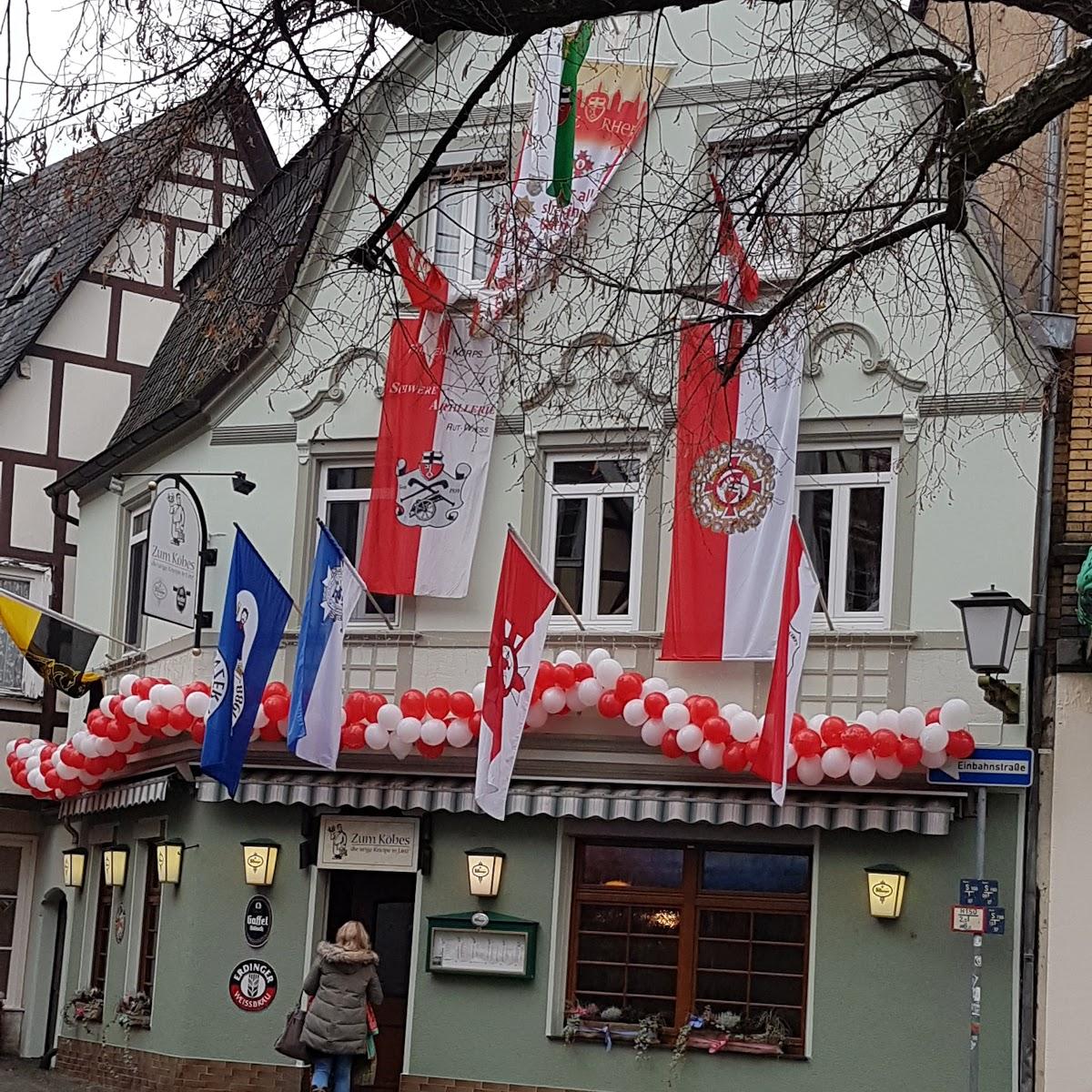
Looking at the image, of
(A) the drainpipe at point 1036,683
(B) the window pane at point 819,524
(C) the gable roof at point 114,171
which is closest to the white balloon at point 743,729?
(B) the window pane at point 819,524

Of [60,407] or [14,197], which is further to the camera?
[60,407]

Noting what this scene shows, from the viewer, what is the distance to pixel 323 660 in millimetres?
17312

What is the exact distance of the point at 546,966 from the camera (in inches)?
703

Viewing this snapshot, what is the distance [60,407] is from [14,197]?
15.8 metres

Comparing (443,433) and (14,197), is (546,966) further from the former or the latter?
(14,197)

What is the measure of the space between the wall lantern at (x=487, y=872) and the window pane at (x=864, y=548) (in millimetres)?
3630

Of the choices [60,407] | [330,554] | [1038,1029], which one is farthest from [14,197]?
[60,407]

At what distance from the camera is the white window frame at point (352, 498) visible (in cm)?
1905

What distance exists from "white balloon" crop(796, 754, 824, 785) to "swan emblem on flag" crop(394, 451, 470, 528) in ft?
13.0

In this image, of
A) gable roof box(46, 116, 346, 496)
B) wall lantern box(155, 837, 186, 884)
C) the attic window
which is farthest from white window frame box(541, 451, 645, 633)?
the attic window

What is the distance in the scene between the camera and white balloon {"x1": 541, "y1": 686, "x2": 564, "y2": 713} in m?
17.3

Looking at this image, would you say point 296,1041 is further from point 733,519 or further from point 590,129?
point 590,129

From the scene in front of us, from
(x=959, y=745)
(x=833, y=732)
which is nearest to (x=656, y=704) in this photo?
(x=833, y=732)

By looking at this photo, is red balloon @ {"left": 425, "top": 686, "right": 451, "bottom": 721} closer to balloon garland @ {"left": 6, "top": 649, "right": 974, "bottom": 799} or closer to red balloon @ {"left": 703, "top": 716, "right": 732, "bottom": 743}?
balloon garland @ {"left": 6, "top": 649, "right": 974, "bottom": 799}
